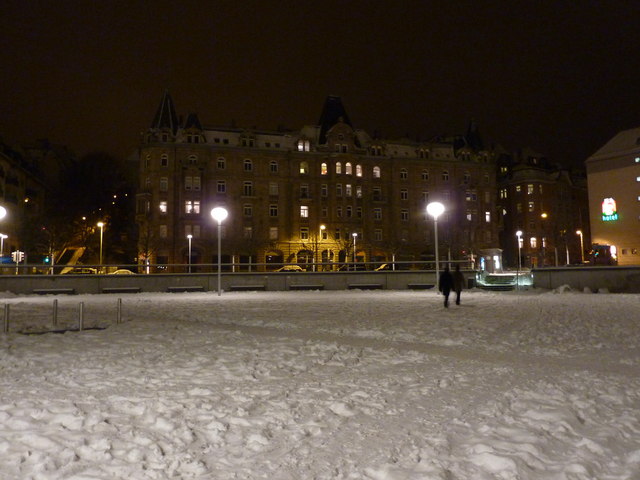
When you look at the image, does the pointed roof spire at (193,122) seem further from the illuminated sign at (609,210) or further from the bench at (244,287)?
the illuminated sign at (609,210)

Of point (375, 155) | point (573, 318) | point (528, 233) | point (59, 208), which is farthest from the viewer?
point (528, 233)

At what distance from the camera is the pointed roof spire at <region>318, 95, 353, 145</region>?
75750mm

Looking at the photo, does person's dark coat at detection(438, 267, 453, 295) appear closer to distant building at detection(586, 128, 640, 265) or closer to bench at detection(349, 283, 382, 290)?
bench at detection(349, 283, 382, 290)

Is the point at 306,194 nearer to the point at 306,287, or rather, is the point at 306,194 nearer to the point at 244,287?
the point at 306,287

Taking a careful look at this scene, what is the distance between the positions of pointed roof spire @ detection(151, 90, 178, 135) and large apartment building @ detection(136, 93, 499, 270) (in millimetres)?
169

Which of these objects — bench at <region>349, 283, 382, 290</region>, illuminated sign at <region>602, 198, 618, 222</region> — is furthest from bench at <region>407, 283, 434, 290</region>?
illuminated sign at <region>602, 198, 618, 222</region>

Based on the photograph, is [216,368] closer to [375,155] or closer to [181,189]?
[181,189]

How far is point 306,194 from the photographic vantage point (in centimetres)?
7225

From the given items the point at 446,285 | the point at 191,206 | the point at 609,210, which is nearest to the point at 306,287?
the point at 446,285

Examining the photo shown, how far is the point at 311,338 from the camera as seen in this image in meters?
12.3

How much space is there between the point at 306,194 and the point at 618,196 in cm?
4355

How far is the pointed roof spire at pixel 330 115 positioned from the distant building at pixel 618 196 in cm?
3687

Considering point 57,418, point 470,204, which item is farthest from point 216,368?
point 470,204

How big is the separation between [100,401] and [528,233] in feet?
317
